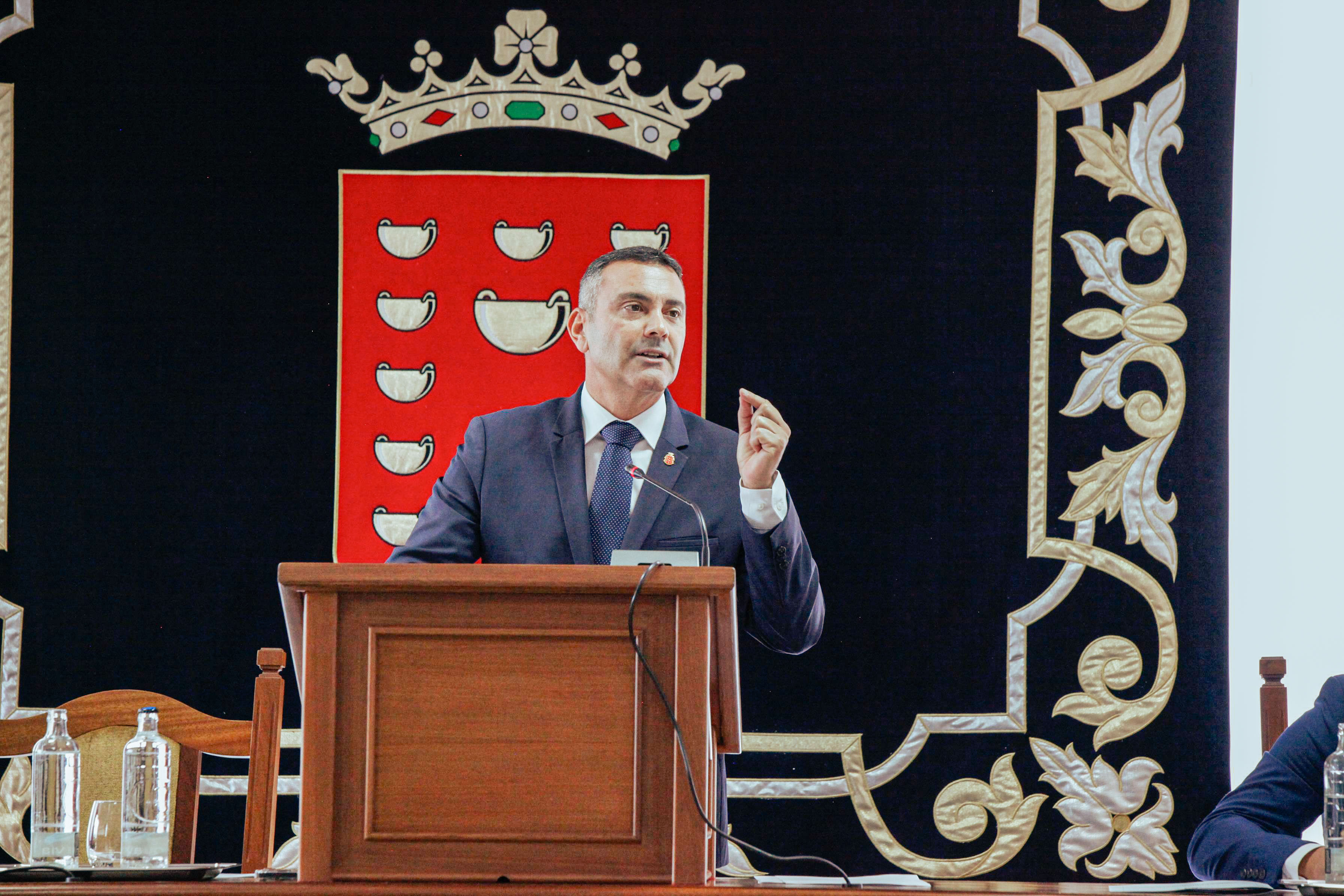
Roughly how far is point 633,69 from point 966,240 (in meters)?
1.00

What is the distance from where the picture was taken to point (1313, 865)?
1.90 meters

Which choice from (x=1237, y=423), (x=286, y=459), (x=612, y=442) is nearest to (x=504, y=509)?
(x=612, y=442)

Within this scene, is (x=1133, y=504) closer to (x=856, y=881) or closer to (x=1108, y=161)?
(x=1108, y=161)

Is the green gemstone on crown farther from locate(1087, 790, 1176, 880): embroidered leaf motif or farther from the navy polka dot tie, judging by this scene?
locate(1087, 790, 1176, 880): embroidered leaf motif

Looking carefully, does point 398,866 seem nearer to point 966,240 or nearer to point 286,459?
point 286,459

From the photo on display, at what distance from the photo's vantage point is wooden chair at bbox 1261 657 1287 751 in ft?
9.13

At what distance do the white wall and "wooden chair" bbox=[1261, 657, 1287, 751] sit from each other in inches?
25.1

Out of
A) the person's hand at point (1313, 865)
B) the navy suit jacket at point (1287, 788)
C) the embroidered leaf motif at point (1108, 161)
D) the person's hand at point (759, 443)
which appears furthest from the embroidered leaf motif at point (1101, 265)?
the person's hand at point (1313, 865)

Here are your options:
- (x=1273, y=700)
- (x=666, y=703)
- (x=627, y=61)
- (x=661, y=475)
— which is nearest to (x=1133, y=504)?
(x=1273, y=700)

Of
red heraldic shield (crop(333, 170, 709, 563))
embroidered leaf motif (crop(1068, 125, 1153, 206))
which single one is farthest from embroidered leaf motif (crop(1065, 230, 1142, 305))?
red heraldic shield (crop(333, 170, 709, 563))

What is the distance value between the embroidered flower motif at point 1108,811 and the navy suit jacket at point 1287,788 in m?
1.07

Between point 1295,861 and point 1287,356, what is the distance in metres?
1.91

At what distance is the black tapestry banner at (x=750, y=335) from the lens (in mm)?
3342

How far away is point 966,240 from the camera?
3461 mm
